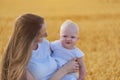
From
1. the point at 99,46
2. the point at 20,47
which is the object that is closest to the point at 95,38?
the point at 99,46

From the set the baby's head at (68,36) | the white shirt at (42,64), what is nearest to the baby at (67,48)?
the baby's head at (68,36)

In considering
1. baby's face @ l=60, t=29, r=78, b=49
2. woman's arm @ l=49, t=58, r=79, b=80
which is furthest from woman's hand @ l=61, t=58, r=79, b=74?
baby's face @ l=60, t=29, r=78, b=49

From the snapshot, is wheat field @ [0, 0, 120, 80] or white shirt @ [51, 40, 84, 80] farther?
wheat field @ [0, 0, 120, 80]

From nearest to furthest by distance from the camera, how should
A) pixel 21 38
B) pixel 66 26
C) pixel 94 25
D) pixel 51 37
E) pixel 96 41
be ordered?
pixel 21 38 → pixel 66 26 → pixel 96 41 → pixel 51 37 → pixel 94 25

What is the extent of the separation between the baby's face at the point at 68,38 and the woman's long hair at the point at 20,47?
0.27 meters

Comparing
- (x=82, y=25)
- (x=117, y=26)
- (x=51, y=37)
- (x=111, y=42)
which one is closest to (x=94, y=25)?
(x=82, y=25)

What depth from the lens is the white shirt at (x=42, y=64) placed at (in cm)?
415

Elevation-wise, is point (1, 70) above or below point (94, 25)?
above

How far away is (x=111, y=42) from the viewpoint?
34.3 ft

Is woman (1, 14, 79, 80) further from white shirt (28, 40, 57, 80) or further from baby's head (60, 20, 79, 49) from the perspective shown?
baby's head (60, 20, 79, 49)

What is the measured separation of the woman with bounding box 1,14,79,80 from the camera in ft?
13.3

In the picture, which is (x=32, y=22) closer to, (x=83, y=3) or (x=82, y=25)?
(x=82, y=25)

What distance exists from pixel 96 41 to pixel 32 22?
21.9 ft

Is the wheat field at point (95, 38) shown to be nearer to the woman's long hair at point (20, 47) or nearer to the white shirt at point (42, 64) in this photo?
the white shirt at point (42, 64)
